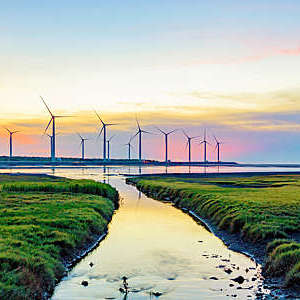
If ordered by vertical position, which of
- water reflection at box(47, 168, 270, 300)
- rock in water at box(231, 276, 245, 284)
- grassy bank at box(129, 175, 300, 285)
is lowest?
water reflection at box(47, 168, 270, 300)

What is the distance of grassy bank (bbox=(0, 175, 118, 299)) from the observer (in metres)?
19.0

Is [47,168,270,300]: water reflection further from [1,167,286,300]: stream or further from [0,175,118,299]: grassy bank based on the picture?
[0,175,118,299]: grassy bank

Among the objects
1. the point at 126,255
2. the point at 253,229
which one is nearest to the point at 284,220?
the point at 253,229

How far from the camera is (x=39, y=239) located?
27141mm

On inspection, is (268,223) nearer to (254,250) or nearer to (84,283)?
(254,250)

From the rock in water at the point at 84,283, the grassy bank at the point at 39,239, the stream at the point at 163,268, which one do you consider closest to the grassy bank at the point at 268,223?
the stream at the point at 163,268

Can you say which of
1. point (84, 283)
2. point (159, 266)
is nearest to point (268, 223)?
point (159, 266)

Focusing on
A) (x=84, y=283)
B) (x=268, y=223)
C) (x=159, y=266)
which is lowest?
(x=159, y=266)

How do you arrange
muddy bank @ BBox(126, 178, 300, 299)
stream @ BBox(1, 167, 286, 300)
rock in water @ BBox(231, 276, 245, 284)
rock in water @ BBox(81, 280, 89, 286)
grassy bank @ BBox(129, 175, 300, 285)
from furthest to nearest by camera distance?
grassy bank @ BBox(129, 175, 300, 285) < rock in water @ BBox(231, 276, 245, 284) < rock in water @ BBox(81, 280, 89, 286) < stream @ BBox(1, 167, 286, 300) < muddy bank @ BBox(126, 178, 300, 299)

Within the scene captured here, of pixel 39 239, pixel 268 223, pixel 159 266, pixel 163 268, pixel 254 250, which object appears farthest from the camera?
pixel 268 223

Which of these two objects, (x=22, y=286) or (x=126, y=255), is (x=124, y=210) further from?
(x=22, y=286)

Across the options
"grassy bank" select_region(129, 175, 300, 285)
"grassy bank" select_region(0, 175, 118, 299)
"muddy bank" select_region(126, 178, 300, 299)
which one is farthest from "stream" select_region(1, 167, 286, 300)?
"grassy bank" select_region(129, 175, 300, 285)

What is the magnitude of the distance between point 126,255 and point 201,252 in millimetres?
4978

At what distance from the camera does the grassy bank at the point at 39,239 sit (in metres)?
19.0
